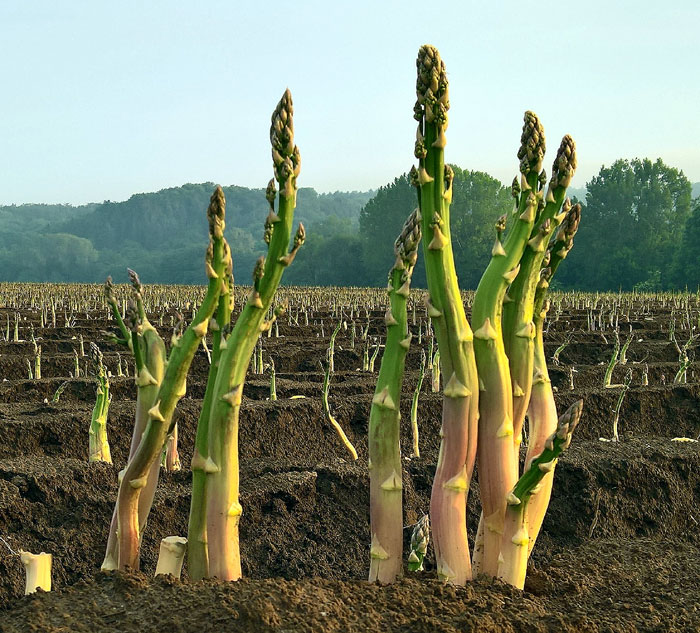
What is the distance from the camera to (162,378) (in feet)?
12.1

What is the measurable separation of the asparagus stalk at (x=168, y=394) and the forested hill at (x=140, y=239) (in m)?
100.0

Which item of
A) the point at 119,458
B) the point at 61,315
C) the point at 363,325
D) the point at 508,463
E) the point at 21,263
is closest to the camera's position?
the point at 508,463

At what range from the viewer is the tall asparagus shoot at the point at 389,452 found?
11.3 feet

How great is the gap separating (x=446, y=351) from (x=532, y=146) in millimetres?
960

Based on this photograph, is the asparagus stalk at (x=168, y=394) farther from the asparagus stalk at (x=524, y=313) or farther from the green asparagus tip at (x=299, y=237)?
the asparagus stalk at (x=524, y=313)

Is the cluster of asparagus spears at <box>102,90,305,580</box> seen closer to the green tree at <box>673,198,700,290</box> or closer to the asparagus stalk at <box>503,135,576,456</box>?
the asparagus stalk at <box>503,135,576,456</box>

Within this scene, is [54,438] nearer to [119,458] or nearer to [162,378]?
[119,458]

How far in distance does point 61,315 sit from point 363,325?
9.44 metres

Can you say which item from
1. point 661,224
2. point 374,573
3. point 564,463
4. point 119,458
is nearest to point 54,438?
point 119,458

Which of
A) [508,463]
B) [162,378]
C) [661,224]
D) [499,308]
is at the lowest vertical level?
[508,463]

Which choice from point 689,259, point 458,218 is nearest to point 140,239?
point 458,218

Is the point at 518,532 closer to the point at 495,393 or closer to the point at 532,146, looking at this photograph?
the point at 495,393

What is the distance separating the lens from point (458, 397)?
3402mm

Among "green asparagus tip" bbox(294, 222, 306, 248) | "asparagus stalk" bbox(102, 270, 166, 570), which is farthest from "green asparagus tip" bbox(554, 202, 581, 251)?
"asparagus stalk" bbox(102, 270, 166, 570)
